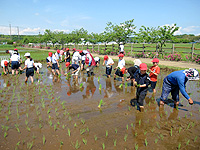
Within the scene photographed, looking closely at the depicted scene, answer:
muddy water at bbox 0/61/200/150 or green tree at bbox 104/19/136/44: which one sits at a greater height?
green tree at bbox 104/19/136/44

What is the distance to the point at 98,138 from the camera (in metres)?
3.74

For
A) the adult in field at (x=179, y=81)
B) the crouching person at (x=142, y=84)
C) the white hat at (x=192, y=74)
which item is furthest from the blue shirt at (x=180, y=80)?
the crouching person at (x=142, y=84)

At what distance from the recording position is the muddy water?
356 cm

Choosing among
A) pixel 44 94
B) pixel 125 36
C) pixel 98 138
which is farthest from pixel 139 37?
pixel 98 138

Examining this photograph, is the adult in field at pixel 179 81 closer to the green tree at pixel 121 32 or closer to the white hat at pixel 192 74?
A: the white hat at pixel 192 74

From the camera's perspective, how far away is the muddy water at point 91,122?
3.56m

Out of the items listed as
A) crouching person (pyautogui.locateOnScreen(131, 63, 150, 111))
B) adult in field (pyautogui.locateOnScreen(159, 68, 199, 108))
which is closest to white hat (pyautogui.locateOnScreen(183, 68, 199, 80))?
adult in field (pyautogui.locateOnScreen(159, 68, 199, 108))

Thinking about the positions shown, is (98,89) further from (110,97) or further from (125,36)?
(125,36)

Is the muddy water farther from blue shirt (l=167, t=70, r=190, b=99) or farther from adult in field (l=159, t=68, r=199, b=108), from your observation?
blue shirt (l=167, t=70, r=190, b=99)

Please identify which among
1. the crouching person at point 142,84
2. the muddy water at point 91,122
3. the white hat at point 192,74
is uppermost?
the white hat at point 192,74

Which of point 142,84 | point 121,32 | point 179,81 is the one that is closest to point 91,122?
point 142,84

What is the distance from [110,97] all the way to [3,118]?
3.70 m

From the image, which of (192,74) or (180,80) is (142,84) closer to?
(180,80)

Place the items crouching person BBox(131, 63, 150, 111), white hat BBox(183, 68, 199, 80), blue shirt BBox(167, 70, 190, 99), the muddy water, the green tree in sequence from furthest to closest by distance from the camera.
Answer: the green tree
crouching person BBox(131, 63, 150, 111)
blue shirt BBox(167, 70, 190, 99)
white hat BBox(183, 68, 199, 80)
the muddy water
